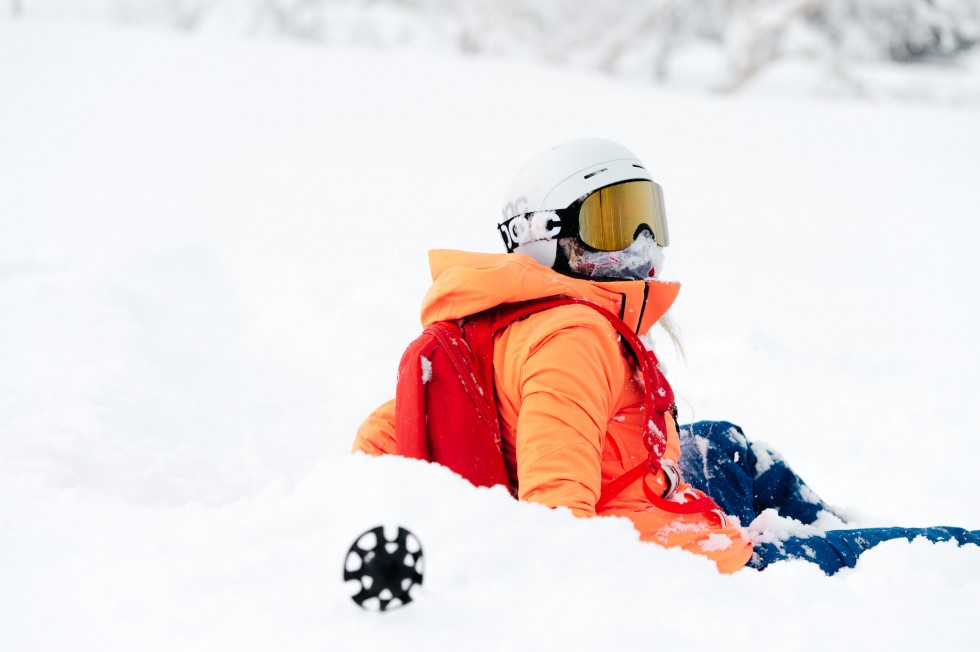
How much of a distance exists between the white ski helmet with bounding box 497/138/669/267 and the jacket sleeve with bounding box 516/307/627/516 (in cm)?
44

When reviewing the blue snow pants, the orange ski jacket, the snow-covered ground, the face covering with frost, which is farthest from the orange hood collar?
the blue snow pants

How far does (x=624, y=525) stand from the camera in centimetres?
167

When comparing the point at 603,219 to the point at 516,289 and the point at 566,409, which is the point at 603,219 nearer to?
the point at 516,289

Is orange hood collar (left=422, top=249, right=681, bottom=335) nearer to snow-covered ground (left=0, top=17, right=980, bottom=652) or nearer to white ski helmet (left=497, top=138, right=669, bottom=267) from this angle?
white ski helmet (left=497, top=138, right=669, bottom=267)

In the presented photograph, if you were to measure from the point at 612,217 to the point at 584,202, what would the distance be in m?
0.09

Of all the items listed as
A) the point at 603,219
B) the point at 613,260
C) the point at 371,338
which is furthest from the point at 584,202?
the point at 371,338

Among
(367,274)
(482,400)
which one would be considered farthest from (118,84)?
(482,400)

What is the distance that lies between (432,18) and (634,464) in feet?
63.5

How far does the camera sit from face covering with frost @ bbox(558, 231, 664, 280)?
93.2 inches

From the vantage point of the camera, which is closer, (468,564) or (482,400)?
(468,564)

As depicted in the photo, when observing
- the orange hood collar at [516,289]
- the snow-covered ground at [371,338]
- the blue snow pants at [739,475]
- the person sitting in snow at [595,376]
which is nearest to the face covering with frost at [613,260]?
the person sitting in snow at [595,376]

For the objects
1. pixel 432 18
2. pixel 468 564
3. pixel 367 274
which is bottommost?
pixel 468 564

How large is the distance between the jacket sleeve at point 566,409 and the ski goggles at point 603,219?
0.42m

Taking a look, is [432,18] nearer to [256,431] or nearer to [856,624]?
[256,431]
